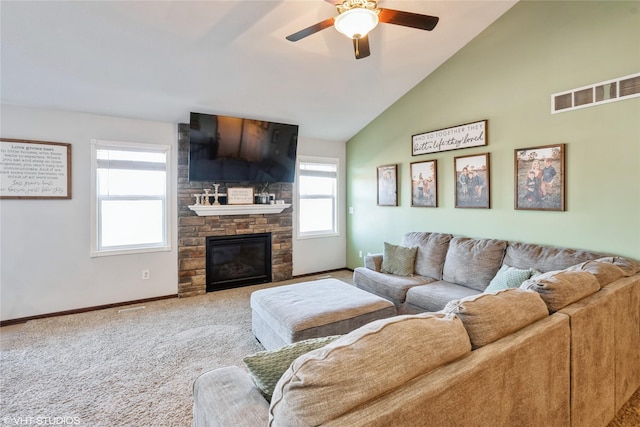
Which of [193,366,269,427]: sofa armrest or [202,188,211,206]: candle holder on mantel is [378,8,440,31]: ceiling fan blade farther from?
[202,188,211,206]: candle holder on mantel

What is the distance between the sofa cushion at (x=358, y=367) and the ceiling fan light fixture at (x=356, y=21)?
6.33 ft

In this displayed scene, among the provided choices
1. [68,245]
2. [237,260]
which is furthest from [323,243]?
[68,245]

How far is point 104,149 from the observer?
3.83 meters

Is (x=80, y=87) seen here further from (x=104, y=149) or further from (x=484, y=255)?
(x=484, y=255)

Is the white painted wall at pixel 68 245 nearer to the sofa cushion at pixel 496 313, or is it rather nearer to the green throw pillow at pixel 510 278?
the green throw pillow at pixel 510 278

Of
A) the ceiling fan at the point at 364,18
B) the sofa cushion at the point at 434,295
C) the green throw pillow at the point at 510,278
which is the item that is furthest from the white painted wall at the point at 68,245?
the green throw pillow at the point at 510,278

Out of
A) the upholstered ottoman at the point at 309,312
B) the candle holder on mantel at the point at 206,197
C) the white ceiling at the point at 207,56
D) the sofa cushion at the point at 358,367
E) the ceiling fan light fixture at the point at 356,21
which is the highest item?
the white ceiling at the point at 207,56

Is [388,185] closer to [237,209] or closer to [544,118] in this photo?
[544,118]

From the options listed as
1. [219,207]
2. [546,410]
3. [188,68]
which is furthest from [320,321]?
[188,68]

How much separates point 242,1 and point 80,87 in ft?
6.71

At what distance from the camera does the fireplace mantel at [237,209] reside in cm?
426

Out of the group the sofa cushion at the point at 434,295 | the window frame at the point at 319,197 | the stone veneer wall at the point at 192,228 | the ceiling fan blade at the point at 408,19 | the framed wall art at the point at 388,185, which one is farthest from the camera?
the window frame at the point at 319,197

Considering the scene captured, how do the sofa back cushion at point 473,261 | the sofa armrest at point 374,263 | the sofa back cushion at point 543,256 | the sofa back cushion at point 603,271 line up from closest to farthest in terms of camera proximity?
the sofa back cushion at point 603,271
the sofa back cushion at point 543,256
the sofa back cushion at point 473,261
the sofa armrest at point 374,263

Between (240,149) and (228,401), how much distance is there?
3.71 m
